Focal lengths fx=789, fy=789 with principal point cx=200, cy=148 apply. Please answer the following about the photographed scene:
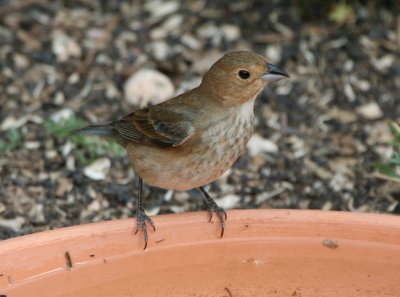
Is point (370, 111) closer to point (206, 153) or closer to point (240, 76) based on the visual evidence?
point (240, 76)

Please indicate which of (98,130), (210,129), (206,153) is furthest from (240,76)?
(98,130)

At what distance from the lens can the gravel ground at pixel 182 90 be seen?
16.6 feet

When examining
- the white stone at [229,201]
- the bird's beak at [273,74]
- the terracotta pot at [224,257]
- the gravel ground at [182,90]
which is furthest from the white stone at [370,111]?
Answer: the terracotta pot at [224,257]

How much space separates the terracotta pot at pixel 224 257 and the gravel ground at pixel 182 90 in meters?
1.24

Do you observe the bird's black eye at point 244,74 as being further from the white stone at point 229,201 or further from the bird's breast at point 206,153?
the white stone at point 229,201

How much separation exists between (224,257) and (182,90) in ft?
8.50

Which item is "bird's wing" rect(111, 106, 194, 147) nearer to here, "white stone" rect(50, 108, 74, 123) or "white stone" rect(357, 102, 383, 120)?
"white stone" rect(50, 108, 74, 123)

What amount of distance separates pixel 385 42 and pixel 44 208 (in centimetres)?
320

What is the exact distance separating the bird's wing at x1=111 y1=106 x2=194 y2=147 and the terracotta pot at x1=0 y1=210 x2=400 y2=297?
53cm

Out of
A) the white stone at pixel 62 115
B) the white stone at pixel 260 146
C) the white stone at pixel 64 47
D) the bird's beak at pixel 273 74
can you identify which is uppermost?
the white stone at pixel 64 47

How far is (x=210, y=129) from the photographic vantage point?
3982 millimetres

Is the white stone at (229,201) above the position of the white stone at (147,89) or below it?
below

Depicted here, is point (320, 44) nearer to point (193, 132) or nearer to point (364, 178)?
point (364, 178)

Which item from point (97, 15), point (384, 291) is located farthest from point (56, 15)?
point (384, 291)
